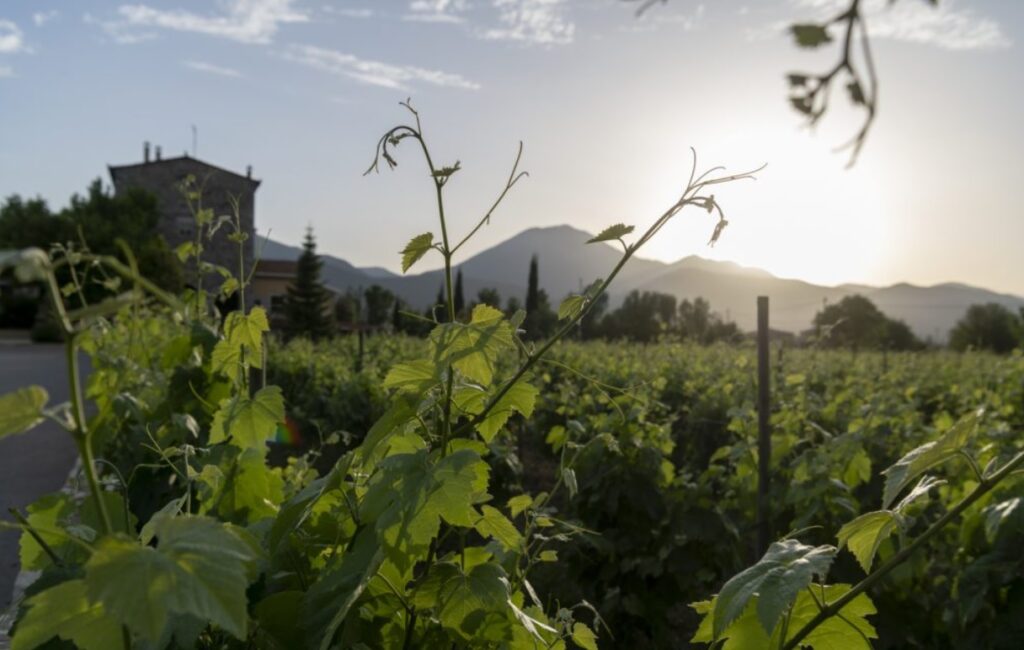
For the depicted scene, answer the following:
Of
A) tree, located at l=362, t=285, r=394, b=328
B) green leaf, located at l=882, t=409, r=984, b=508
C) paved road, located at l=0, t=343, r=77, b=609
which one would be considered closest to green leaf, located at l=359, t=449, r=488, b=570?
green leaf, located at l=882, t=409, r=984, b=508

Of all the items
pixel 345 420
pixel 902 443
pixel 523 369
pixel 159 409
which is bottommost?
pixel 345 420

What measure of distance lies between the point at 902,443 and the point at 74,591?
565 centimetres

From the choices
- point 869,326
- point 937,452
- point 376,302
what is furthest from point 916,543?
point 376,302

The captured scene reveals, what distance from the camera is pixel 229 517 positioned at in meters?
2.05

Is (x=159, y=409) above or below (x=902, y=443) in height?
above

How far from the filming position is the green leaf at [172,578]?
0.78 meters

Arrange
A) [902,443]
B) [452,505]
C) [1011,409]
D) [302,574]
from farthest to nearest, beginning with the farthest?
1. [1011,409]
2. [902,443]
3. [302,574]
4. [452,505]

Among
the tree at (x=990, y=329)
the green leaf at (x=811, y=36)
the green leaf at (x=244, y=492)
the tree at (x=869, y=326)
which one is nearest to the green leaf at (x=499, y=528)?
the green leaf at (x=244, y=492)

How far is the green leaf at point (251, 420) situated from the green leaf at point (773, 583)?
4.06 ft

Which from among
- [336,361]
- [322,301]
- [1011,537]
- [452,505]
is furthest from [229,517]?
[322,301]

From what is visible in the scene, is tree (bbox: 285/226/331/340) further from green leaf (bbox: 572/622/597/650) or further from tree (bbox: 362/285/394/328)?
green leaf (bbox: 572/622/597/650)

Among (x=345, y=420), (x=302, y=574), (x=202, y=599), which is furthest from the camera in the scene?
(x=345, y=420)

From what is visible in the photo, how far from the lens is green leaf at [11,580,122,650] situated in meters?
0.89

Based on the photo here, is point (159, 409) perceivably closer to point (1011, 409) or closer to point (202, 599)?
point (202, 599)
